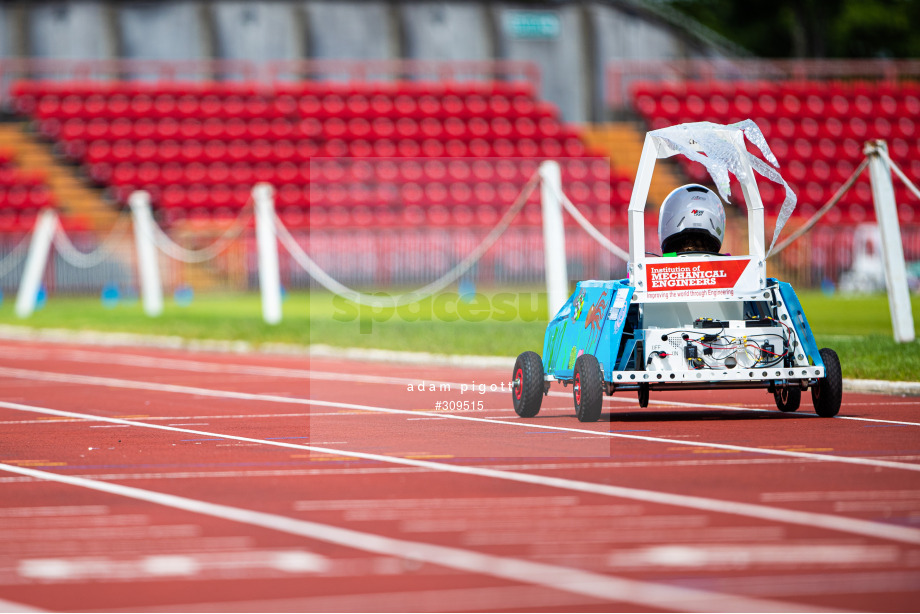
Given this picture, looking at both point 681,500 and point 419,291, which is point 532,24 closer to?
point 419,291

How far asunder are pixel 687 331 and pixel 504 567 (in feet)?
15.9

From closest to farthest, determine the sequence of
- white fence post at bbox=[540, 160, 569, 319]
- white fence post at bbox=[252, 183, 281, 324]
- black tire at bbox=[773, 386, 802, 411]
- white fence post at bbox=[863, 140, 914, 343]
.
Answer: black tire at bbox=[773, 386, 802, 411] → white fence post at bbox=[863, 140, 914, 343] → white fence post at bbox=[540, 160, 569, 319] → white fence post at bbox=[252, 183, 281, 324]

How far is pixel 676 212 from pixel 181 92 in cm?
3203

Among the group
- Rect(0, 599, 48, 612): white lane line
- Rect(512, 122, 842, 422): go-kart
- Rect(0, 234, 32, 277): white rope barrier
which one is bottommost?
Rect(0, 599, 48, 612): white lane line

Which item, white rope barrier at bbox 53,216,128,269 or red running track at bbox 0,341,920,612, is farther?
white rope barrier at bbox 53,216,128,269

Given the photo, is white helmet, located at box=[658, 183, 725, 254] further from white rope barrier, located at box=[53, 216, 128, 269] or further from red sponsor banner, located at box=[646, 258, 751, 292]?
white rope barrier, located at box=[53, 216, 128, 269]

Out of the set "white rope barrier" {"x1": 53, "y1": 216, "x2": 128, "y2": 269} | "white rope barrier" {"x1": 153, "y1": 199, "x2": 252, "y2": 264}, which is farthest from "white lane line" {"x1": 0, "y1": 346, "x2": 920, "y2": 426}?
"white rope barrier" {"x1": 53, "y1": 216, "x2": 128, "y2": 269}

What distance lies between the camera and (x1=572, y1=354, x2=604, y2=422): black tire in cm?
993

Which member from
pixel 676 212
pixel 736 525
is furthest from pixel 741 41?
pixel 736 525

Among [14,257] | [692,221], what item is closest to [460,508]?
[692,221]

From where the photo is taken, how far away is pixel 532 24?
45594 millimetres

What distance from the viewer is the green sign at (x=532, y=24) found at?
45.5 metres

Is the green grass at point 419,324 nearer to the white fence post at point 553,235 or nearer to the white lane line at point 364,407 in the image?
the white fence post at point 553,235

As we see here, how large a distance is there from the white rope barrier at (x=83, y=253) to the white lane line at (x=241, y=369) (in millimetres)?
11917
